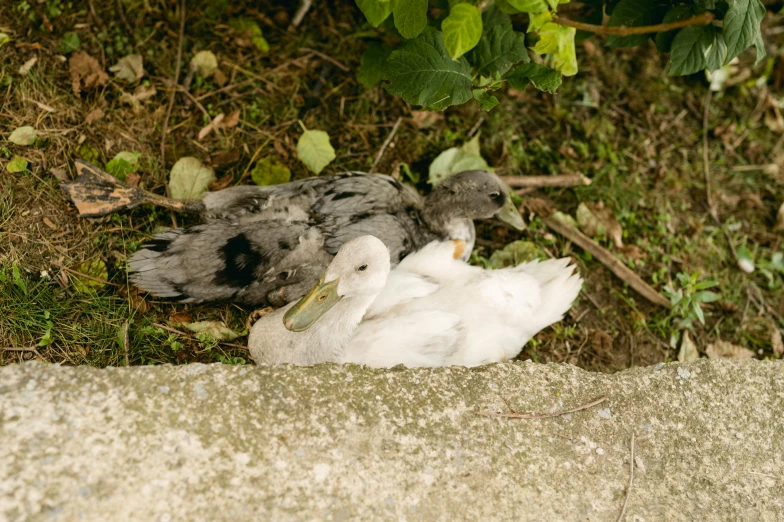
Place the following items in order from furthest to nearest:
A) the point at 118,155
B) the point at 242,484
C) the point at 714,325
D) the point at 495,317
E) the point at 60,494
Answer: the point at 714,325, the point at 118,155, the point at 495,317, the point at 242,484, the point at 60,494

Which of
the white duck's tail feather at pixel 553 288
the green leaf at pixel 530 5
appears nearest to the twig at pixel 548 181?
the white duck's tail feather at pixel 553 288

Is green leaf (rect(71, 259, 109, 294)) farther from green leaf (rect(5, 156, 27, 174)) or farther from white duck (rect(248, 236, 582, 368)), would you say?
white duck (rect(248, 236, 582, 368))

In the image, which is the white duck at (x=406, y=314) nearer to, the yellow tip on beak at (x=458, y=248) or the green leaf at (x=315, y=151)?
the yellow tip on beak at (x=458, y=248)

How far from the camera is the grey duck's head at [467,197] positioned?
321 cm

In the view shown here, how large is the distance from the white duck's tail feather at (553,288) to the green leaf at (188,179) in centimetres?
173

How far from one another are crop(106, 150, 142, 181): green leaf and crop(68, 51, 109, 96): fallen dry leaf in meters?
0.40

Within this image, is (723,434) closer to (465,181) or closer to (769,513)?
(769,513)

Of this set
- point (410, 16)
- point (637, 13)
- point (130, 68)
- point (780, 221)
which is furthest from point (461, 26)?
point (780, 221)

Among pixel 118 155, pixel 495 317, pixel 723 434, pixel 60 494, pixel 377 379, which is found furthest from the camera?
pixel 118 155

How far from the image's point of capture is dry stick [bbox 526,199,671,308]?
3.61 meters

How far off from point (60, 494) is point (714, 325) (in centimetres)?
347

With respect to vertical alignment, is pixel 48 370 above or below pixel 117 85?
below

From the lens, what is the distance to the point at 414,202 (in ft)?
10.7

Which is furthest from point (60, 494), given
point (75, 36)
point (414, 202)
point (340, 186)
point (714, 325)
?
point (714, 325)
